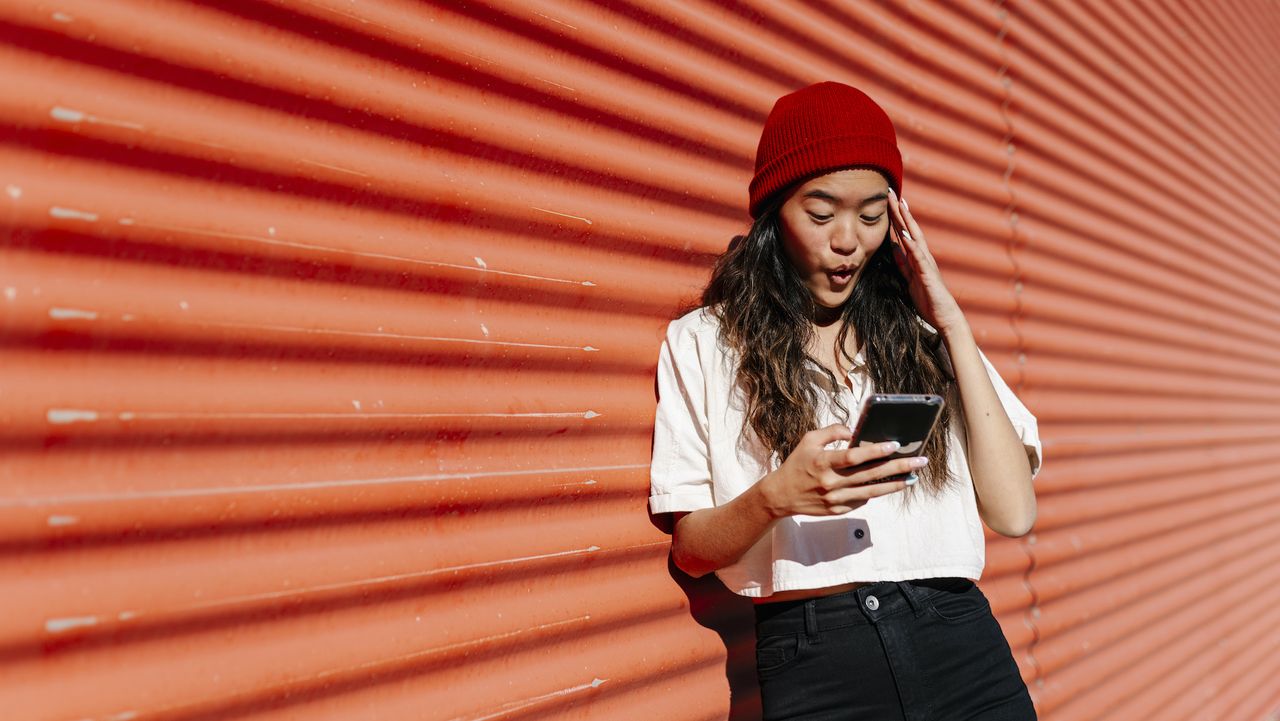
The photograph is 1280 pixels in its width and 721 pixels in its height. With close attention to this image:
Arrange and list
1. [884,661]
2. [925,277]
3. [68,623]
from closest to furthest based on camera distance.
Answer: [68,623] < [884,661] < [925,277]

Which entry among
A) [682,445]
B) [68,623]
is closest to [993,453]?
[682,445]

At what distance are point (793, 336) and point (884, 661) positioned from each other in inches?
29.1

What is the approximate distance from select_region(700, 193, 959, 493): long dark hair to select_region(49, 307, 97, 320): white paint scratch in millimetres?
1259

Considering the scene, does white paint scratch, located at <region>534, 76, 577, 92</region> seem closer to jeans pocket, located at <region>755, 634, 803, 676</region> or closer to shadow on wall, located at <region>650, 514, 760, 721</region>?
shadow on wall, located at <region>650, 514, 760, 721</region>

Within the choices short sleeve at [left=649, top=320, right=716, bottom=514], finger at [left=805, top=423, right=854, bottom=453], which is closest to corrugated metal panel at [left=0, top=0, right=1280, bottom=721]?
short sleeve at [left=649, top=320, right=716, bottom=514]

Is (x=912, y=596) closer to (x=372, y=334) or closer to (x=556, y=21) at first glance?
(x=372, y=334)

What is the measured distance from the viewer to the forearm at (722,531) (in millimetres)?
1749

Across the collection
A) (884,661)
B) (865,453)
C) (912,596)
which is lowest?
(884,661)

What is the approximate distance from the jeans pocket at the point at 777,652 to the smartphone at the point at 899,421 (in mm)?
501

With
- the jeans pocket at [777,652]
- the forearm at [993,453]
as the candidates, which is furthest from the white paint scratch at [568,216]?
the jeans pocket at [777,652]

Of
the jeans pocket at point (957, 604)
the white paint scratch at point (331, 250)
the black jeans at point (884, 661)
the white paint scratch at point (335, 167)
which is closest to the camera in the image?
the white paint scratch at point (331, 250)

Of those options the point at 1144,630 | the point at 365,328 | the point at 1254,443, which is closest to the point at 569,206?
the point at 365,328

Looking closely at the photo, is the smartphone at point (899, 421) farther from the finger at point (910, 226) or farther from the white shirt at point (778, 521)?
the finger at point (910, 226)

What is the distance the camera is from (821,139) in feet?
6.38
